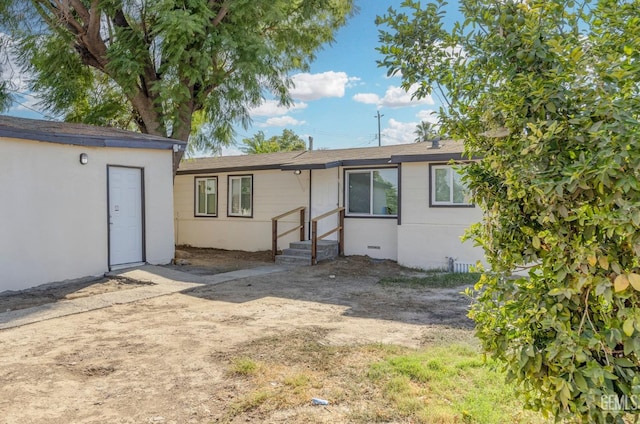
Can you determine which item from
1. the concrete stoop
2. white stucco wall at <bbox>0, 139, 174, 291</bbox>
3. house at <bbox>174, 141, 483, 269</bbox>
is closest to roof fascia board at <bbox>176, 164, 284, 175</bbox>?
house at <bbox>174, 141, 483, 269</bbox>

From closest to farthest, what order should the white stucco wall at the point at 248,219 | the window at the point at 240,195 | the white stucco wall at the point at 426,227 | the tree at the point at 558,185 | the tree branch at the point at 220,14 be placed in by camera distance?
the tree at the point at 558,185
the white stucco wall at the point at 426,227
the tree branch at the point at 220,14
the white stucco wall at the point at 248,219
the window at the point at 240,195

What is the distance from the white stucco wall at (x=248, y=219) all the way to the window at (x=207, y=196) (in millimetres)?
171

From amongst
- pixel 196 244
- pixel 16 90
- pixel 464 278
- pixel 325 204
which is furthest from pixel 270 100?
pixel 464 278

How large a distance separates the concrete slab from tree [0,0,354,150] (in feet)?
16.5

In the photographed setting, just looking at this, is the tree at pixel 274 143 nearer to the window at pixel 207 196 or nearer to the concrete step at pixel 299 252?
the window at pixel 207 196

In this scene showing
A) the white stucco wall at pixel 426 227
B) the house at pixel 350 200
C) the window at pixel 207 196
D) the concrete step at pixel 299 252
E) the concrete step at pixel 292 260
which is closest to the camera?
the white stucco wall at pixel 426 227

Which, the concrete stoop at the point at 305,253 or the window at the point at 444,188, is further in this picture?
the concrete stoop at the point at 305,253

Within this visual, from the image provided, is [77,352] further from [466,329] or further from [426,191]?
[426,191]

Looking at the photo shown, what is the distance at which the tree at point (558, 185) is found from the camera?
1643 millimetres

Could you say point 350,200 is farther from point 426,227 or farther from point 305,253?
point 426,227

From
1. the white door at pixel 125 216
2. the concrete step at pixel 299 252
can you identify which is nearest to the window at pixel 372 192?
the concrete step at pixel 299 252

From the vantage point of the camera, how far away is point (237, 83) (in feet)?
40.9

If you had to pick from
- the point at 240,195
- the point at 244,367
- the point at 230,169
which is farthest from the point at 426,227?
the point at 244,367

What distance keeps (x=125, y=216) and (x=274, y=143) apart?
2743cm
